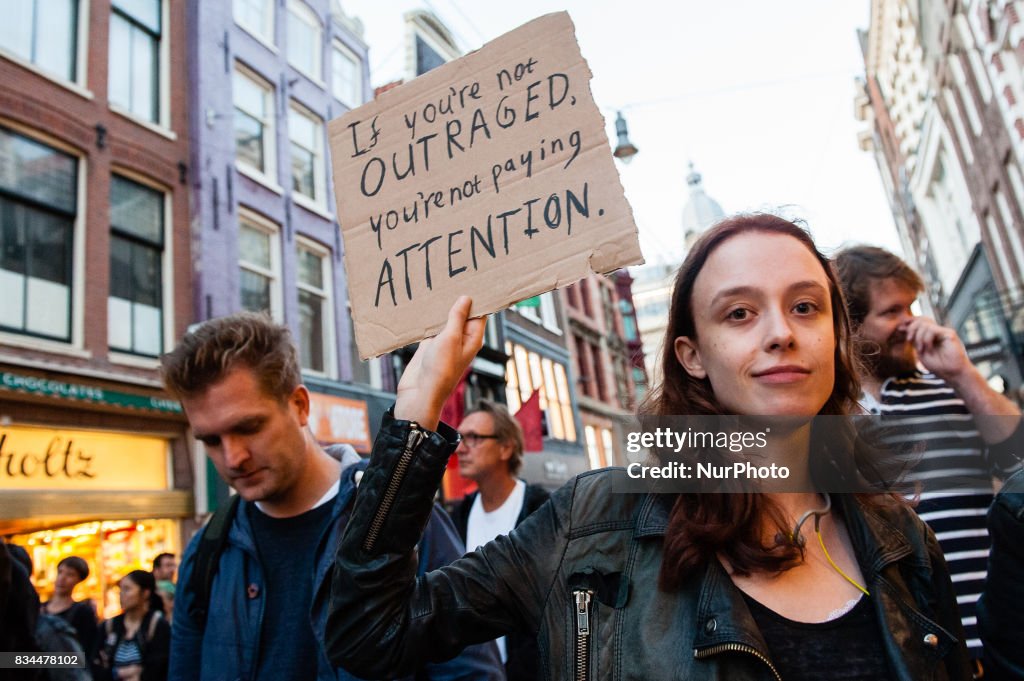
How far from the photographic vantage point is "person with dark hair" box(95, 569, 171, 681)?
486cm

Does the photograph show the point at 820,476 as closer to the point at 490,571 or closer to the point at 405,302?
the point at 490,571

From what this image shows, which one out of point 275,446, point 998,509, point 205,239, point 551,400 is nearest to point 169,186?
point 205,239

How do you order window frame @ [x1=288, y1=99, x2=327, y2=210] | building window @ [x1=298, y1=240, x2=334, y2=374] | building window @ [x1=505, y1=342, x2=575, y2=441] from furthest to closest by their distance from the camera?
building window @ [x1=505, y1=342, x2=575, y2=441] → window frame @ [x1=288, y1=99, x2=327, y2=210] → building window @ [x1=298, y1=240, x2=334, y2=374]

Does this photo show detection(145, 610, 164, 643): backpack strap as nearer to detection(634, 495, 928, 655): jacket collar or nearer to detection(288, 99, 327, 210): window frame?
detection(634, 495, 928, 655): jacket collar

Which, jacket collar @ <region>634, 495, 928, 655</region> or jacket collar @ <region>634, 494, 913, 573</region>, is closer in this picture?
jacket collar @ <region>634, 495, 928, 655</region>

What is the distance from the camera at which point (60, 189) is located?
26.8 ft

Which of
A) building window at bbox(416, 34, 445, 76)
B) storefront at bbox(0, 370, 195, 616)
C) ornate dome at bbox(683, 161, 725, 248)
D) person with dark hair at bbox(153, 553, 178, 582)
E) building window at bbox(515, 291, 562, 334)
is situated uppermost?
ornate dome at bbox(683, 161, 725, 248)

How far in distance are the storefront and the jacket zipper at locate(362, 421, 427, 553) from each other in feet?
23.7

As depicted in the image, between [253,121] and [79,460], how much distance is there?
6043 millimetres

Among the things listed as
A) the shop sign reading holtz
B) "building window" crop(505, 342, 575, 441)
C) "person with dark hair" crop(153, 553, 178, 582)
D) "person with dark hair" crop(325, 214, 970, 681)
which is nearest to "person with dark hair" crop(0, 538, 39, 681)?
"person with dark hair" crop(325, 214, 970, 681)

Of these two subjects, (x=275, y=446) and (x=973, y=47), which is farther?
(x=973, y=47)

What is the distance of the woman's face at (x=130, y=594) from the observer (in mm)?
5051

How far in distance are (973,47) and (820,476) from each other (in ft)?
56.4

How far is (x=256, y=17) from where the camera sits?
38.6 ft
